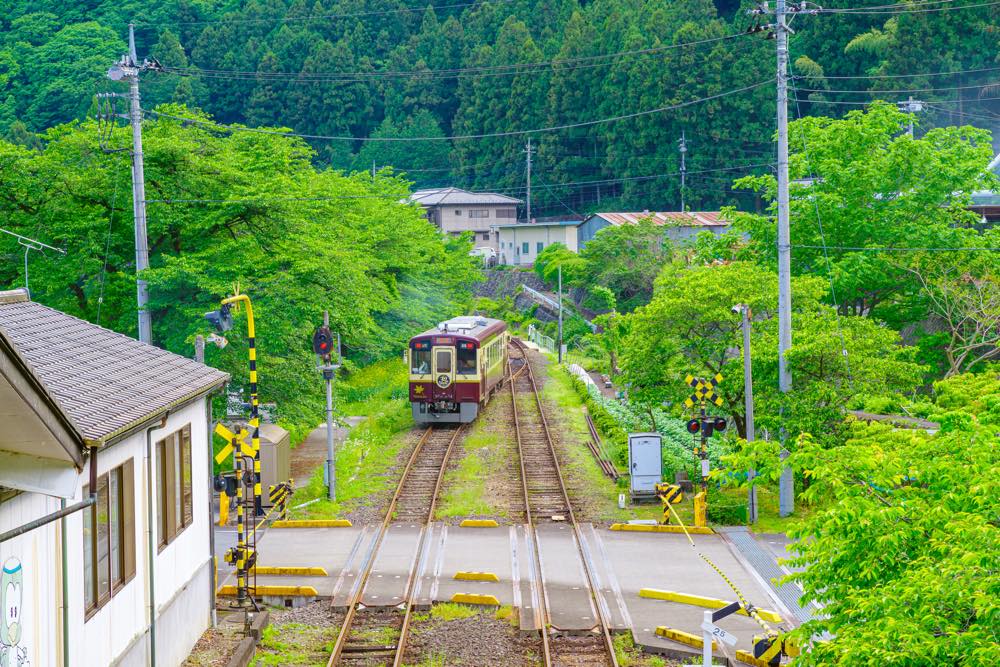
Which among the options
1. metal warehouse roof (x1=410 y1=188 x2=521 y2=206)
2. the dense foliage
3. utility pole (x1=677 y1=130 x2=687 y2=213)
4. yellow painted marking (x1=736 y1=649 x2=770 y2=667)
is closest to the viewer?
yellow painted marking (x1=736 y1=649 x2=770 y2=667)

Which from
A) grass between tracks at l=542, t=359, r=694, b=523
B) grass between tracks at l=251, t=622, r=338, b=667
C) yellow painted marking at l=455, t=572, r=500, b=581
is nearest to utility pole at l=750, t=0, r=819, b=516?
grass between tracks at l=542, t=359, r=694, b=523

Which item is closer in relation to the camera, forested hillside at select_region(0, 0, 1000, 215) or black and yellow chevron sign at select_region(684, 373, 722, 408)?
black and yellow chevron sign at select_region(684, 373, 722, 408)

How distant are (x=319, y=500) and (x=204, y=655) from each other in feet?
25.1

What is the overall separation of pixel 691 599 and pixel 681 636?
148cm

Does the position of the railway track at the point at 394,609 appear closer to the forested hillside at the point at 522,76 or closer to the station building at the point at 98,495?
the station building at the point at 98,495

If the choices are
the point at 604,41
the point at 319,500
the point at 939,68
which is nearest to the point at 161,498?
the point at 319,500

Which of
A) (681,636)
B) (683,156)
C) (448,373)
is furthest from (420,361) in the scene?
(683,156)

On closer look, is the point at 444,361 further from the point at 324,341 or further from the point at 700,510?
the point at 700,510

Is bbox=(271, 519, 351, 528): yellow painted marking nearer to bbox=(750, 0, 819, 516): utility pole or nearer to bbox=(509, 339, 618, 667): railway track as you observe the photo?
bbox=(509, 339, 618, 667): railway track

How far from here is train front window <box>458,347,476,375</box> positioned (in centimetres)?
2614

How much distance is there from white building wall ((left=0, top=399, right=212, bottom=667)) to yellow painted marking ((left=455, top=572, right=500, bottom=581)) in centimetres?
353

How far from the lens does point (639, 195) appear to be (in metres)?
66.2

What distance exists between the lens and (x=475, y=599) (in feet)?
43.3

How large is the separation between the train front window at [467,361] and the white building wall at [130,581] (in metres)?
14.0
